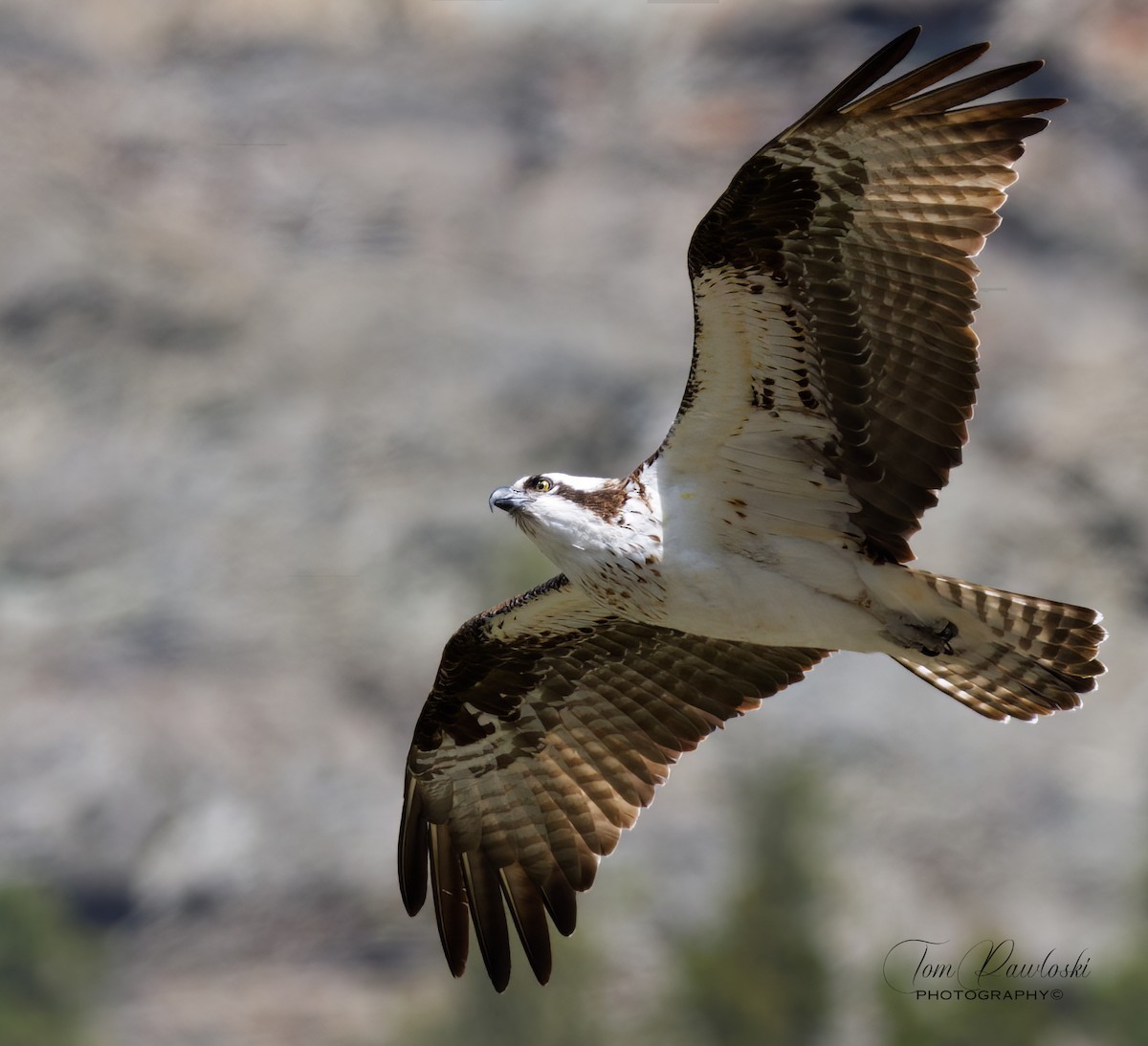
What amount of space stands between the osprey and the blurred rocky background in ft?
59.1

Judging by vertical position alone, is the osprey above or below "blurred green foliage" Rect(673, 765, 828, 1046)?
above

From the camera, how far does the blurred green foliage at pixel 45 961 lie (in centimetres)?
3133

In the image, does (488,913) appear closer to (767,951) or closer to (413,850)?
(413,850)

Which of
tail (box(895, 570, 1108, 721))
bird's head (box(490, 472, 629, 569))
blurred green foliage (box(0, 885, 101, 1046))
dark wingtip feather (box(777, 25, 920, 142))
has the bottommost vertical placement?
blurred green foliage (box(0, 885, 101, 1046))

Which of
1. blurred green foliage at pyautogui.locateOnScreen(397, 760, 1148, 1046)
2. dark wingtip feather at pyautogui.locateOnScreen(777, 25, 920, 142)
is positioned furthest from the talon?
blurred green foliage at pyautogui.locateOnScreen(397, 760, 1148, 1046)

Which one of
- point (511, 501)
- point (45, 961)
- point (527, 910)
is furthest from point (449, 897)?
point (45, 961)

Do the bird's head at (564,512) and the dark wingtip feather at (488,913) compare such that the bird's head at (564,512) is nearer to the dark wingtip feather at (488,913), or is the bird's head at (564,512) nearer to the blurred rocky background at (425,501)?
the dark wingtip feather at (488,913)

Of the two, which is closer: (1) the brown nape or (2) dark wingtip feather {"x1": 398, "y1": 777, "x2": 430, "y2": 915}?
(1) the brown nape

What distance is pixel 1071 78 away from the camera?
40.0 metres

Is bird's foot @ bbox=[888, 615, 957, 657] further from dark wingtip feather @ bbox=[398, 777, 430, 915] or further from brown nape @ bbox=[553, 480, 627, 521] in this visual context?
dark wingtip feather @ bbox=[398, 777, 430, 915]

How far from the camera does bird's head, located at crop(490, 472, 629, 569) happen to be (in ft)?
24.9

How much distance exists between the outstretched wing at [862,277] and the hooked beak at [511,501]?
0.71 metres

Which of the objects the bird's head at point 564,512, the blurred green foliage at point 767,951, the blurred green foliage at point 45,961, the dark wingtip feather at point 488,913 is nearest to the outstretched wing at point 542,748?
the dark wingtip feather at point 488,913

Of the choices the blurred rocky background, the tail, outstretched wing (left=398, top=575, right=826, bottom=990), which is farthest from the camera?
the blurred rocky background
